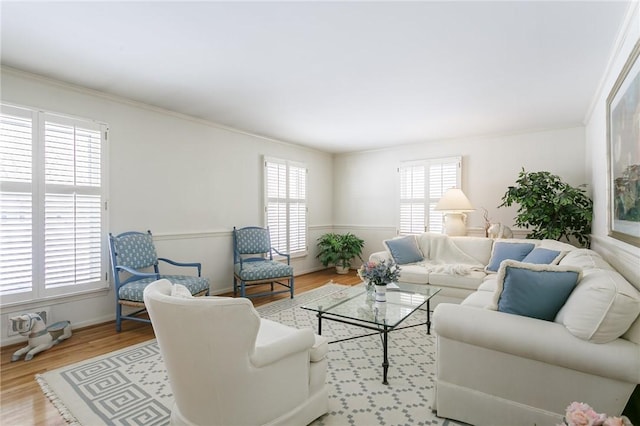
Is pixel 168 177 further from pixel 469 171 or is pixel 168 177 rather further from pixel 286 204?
pixel 469 171

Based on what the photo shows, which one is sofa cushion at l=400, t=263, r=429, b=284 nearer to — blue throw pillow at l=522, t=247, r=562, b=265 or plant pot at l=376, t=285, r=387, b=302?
blue throw pillow at l=522, t=247, r=562, b=265

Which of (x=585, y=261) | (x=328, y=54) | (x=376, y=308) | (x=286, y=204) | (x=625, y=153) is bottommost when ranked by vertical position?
(x=376, y=308)

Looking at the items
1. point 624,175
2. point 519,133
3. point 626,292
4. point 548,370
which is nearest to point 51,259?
point 548,370

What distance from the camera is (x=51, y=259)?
10.3ft

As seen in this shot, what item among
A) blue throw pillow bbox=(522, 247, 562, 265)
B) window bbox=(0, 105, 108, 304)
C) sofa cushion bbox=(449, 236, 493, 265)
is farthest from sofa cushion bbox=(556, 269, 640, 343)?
window bbox=(0, 105, 108, 304)

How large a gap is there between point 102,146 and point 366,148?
445cm

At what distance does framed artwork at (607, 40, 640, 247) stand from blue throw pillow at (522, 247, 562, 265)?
455 mm

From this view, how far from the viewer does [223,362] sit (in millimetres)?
1464

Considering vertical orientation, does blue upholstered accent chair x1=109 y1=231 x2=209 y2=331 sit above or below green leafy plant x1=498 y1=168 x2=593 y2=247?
below

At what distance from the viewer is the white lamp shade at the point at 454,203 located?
475cm

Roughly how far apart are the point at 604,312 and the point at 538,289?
31 centimetres

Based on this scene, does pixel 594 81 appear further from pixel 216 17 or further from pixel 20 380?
pixel 20 380

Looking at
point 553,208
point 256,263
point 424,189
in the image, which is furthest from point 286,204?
point 553,208

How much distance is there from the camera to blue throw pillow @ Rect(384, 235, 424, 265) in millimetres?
4539
